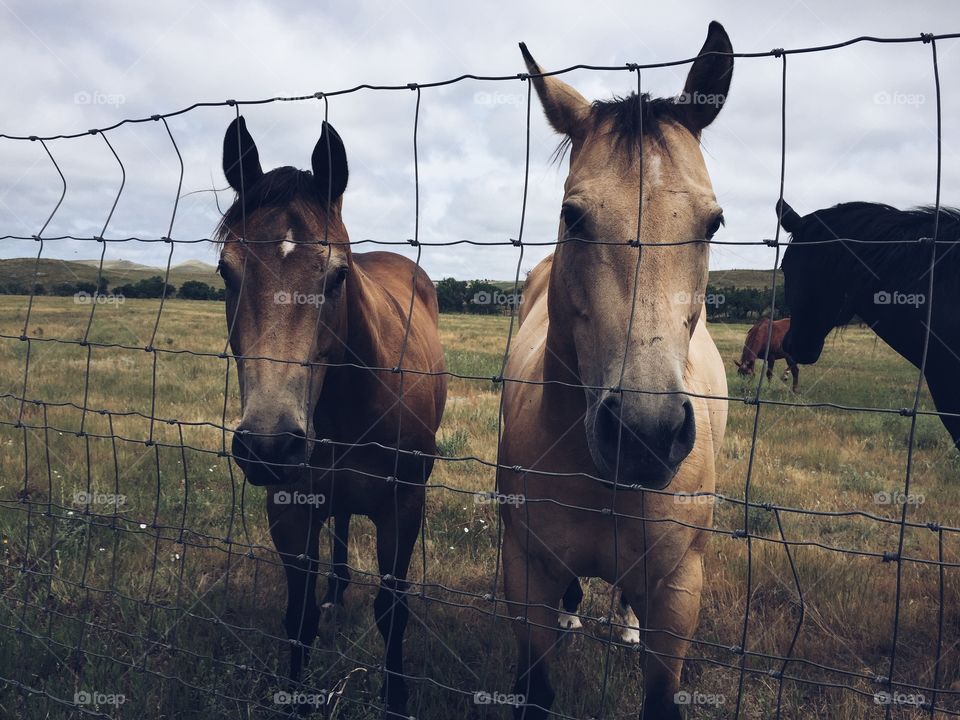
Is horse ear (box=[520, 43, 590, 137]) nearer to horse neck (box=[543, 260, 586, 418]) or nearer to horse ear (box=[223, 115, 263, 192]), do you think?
horse neck (box=[543, 260, 586, 418])

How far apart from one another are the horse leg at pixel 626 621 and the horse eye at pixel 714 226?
2081 millimetres

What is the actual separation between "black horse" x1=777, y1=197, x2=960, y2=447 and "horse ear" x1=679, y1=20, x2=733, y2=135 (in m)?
1.66

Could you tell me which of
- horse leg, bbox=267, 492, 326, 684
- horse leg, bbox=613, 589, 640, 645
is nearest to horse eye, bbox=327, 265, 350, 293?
horse leg, bbox=267, 492, 326, 684

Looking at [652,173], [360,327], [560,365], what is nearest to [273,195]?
[360,327]

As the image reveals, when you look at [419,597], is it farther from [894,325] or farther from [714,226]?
[894,325]

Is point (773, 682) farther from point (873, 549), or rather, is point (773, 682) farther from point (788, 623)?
point (873, 549)

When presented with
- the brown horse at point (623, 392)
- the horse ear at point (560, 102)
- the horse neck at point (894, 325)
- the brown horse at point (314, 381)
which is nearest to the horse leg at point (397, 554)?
the brown horse at point (314, 381)

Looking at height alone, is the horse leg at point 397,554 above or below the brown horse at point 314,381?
below

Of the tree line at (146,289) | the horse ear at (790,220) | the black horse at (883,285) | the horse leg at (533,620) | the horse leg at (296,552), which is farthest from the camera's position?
the tree line at (146,289)

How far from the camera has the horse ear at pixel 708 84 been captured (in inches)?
78.0

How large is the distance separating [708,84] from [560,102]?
477 millimetres

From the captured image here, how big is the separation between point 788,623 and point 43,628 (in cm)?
373

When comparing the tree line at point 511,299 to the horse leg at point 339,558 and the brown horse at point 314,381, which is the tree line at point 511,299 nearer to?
the brown horse at point 314,381

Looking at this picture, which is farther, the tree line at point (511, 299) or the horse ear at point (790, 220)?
the horse ear at point (790, 220)
